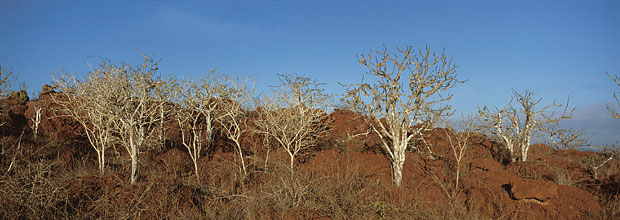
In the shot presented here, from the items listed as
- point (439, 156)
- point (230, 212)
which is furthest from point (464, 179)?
point (230, 212)

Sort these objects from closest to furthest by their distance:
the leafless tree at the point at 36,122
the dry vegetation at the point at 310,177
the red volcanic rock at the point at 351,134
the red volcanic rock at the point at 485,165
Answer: the dry vegetation at the point at 310,177 < the red volcanic rock at the point at 485,165 < the red volcanic rock at the point at 351,134 < the leafless tree at the point at 36,122

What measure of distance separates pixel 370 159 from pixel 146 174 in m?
8.16

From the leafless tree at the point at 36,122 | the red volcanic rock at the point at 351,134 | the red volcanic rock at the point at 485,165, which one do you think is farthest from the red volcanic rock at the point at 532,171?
the leafless tree at the point at 36,122

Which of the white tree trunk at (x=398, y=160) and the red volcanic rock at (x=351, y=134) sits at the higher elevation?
the red volcanic rock at (x=351, y=134)

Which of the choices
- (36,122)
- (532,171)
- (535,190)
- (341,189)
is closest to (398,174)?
(341,189)

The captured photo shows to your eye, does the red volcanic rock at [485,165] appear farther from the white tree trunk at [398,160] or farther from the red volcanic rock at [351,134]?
the red volcanic rock at [351,134]

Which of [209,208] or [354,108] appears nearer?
[209,208]

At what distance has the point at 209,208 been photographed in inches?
332

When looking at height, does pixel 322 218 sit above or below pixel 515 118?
below

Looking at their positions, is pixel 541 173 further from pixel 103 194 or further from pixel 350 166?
pixel 103 194

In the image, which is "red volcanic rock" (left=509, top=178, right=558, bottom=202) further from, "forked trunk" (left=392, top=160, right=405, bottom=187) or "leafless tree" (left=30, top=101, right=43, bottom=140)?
"leafless tree" (left=30, top=101, right=43, bottom=140)

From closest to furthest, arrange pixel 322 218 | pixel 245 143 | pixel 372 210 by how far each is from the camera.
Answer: pixel 322 218 < pixel 372 210 < pixel 245 143

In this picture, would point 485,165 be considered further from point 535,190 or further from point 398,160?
point 398,160

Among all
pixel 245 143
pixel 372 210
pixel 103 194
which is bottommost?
pixel 372 210
